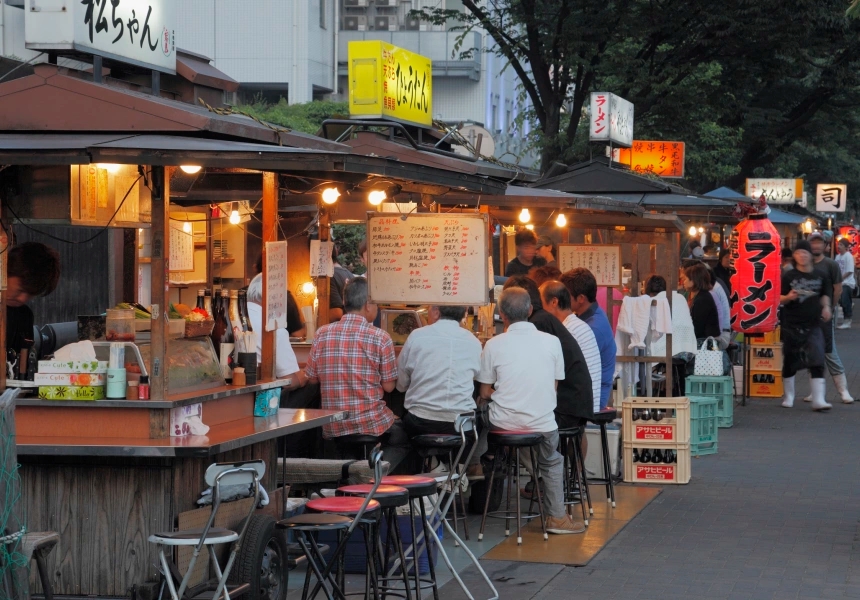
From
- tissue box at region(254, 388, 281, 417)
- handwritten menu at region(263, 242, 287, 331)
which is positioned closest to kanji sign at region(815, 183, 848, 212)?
handwritten menu at region(263, 242, 287, 331)

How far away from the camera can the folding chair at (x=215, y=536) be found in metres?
5.64

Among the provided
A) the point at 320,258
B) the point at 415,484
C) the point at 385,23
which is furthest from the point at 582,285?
the point at 385,23

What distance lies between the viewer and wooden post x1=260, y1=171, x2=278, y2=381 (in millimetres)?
7480

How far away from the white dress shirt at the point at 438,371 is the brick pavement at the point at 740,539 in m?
1.14

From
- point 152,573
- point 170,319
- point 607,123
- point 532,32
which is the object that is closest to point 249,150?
point 170,319

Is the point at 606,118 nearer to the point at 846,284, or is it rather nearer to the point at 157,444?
the point at 157,444

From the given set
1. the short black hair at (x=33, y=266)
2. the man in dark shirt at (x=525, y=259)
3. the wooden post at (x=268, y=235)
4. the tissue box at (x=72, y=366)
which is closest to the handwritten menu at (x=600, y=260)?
the man in dark shirt at (x=525, y=259)

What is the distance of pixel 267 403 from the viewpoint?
735cm

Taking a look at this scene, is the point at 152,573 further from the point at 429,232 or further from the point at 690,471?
the point at 690,471

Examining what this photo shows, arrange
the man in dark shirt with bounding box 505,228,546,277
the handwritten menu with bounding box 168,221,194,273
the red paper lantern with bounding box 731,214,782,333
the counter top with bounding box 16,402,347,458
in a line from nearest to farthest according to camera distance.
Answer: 1. the counter top with bounding box 16,402,347,458
2. the man in dark shirt with bounding box 505,228,546,277
3. the handwritten menu with bounding box 168,221,194,273
4. the red paper lantern with bounding box 731,214,782,333

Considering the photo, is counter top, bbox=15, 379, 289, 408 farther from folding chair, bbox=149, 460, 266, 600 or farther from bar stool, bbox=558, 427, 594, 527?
bar stool, bbox=558, 427, 594, 527

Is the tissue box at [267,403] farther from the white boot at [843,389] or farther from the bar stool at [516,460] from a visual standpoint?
the white boot at [843,389]

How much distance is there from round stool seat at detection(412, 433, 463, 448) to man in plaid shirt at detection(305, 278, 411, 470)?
10.2 inches

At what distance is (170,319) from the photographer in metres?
6.70
